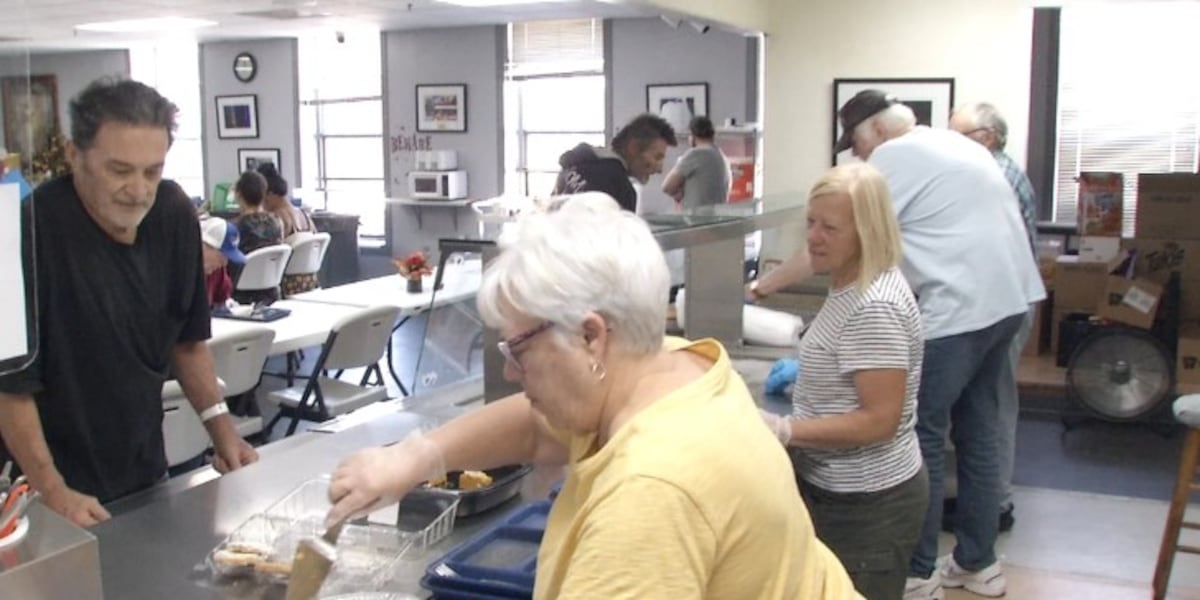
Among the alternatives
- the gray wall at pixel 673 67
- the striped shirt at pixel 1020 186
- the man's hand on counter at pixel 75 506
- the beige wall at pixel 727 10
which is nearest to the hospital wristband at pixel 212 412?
the man's hand on counter at pixel 75 506

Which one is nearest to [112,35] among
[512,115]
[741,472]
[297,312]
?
[512,115]

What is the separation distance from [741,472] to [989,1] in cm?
463

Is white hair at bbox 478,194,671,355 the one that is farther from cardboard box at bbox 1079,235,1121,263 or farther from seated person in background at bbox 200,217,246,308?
cardboard box at bbox 1079,235,1121,263

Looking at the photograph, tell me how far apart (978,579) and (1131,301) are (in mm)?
2623

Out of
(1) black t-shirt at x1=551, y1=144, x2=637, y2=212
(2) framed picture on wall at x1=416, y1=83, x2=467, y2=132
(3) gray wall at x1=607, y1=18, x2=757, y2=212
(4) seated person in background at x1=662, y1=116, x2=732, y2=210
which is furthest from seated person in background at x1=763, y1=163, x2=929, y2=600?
(2) framed picture on wall at x1=416, y1=83, x2=467, y2=132

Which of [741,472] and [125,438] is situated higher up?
[741,472]

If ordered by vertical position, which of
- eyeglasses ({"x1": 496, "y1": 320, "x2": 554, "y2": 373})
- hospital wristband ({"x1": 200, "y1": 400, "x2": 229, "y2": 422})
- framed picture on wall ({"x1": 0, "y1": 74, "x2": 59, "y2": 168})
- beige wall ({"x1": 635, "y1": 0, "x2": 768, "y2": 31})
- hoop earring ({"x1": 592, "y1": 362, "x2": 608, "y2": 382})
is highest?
beige wall ({"x1": 635, "y1": 0, "x2": 768, "y2": 31})

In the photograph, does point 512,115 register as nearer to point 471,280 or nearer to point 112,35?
point 112,35

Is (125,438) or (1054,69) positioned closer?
(125,438)

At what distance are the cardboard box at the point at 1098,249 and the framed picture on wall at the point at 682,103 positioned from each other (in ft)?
11.1

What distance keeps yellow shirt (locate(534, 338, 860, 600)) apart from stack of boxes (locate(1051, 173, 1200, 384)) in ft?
15.9

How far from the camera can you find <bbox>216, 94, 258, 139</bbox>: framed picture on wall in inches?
431

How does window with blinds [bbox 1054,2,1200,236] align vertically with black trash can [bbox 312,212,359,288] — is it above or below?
A: above

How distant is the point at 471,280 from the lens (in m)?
2.61
